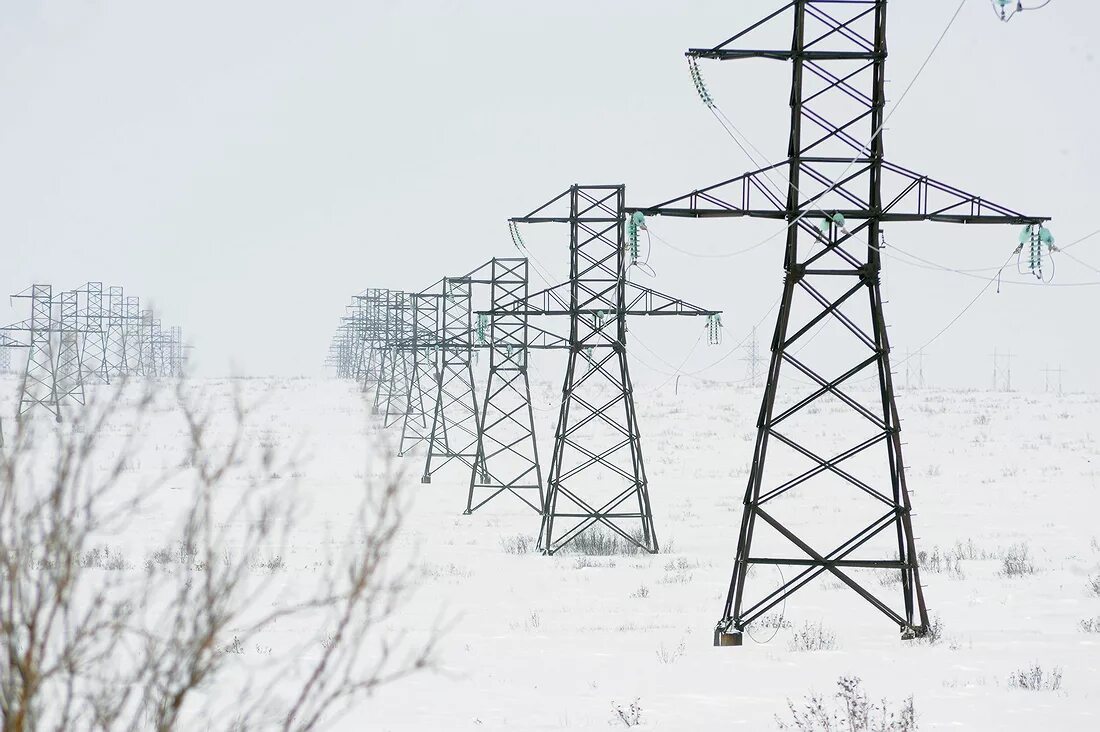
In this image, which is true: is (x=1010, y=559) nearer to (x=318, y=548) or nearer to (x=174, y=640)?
(x=318, y=548)

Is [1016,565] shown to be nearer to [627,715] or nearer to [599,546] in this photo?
[599,546]

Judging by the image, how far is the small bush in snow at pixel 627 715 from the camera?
954 centimetres

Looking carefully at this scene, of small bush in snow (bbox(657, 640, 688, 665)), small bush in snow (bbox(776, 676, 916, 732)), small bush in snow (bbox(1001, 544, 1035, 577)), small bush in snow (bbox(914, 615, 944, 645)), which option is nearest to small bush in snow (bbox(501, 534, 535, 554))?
small bush in snow (bbox(1001, 544, 1035, 577))

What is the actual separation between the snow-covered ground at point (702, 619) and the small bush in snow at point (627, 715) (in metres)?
0.06

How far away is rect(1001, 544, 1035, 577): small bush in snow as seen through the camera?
18766mm

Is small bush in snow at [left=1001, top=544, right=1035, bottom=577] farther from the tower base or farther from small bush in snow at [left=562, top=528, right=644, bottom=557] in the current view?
the tower base

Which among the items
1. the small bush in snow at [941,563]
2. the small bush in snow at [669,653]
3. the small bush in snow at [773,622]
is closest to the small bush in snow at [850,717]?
the small bush in snow at [669,653]

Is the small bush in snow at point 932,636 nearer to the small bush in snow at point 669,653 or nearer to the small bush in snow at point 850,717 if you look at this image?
the small bush in snow at point 669,653

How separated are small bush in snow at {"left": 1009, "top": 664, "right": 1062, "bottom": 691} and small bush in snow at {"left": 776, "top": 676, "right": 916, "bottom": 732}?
4.41ft

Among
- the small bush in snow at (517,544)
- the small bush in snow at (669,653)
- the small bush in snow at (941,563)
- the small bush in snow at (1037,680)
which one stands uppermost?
the small bush in snow at (1037,680)

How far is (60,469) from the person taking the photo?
172 inches

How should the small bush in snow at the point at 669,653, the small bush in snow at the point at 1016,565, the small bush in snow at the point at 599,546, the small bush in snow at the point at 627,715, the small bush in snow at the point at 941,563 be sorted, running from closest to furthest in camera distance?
the small bush in snow at the point at 627,715
the small bush in snow at the point at 669,653
the small bush in snow at the point at 1016,565
the small bush in snow at the point at 941,563
the small bush in snow at the point at 599,546

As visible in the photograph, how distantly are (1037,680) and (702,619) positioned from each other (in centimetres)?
581

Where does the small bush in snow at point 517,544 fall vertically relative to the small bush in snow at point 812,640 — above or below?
below
